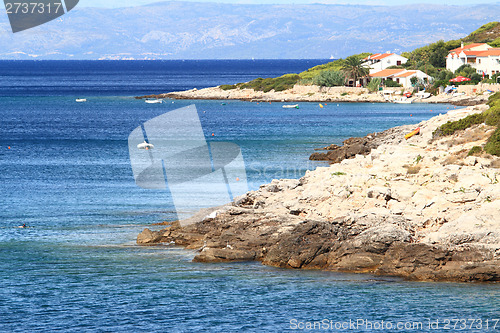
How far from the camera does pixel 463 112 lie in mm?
49312

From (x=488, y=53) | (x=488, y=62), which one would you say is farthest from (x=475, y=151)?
(x=488, y=53)

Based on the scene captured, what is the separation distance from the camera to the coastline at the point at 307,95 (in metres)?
113

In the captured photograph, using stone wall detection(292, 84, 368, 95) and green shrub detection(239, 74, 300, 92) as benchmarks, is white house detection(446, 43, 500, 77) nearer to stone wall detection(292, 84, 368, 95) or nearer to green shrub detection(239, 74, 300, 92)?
stone wall detection(292, 84, 368, 95)

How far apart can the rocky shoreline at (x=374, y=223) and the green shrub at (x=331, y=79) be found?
309 ft

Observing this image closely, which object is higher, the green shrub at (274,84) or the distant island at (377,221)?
the green shrub at (274,84)

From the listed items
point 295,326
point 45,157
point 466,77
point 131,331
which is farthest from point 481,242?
point 466,77

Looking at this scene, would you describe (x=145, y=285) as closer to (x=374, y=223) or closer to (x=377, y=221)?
(x=374, y=223)

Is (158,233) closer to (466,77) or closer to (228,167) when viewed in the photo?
(228,167)

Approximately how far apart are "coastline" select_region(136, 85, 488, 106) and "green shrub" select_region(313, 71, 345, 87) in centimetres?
100

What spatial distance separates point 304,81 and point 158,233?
10783 centimetres

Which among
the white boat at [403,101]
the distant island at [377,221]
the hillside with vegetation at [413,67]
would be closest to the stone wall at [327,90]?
the hillside with vegetation at [413,67]

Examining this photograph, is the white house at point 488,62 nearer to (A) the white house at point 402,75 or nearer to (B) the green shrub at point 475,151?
(A) the white house at point 402,75

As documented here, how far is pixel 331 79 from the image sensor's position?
4894 inches

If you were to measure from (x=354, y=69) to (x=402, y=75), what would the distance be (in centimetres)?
909
